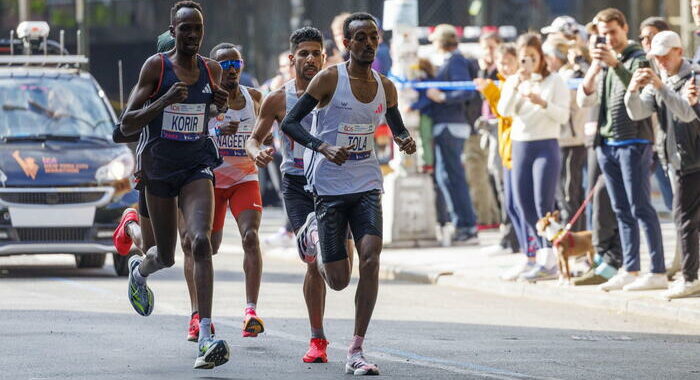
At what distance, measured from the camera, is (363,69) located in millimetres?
9836

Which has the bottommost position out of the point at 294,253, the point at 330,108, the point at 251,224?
the point at 294,253

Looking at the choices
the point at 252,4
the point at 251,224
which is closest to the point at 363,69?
the point at 251,224

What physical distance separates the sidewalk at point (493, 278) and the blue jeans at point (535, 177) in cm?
63

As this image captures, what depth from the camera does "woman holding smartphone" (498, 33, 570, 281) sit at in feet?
50.0

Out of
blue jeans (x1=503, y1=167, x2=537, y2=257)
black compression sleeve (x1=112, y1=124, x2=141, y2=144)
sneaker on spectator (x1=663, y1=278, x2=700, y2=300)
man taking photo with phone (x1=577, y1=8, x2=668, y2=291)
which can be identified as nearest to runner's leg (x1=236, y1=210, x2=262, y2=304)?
black compression sleeve (x1=112, y1=124, x2=141, y2=144)

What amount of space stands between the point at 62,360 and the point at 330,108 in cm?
208

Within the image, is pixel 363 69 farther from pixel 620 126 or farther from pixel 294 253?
pixel 294 253

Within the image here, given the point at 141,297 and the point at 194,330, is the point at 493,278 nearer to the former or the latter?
the point at 194,330

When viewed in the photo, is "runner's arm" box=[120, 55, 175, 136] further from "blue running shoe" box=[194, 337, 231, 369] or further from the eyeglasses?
the eyeglasses

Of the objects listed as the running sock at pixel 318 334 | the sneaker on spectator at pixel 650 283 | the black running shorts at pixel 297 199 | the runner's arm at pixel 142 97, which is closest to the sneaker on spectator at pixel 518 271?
the sneaker on spectator at pixel 650 283

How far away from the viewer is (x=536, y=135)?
15.3 metres

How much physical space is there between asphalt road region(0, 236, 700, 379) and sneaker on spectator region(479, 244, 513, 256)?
2139mm

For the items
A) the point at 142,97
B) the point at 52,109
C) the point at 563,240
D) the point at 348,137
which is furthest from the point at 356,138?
the point at 52,109

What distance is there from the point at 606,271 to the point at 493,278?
1.18 meters
